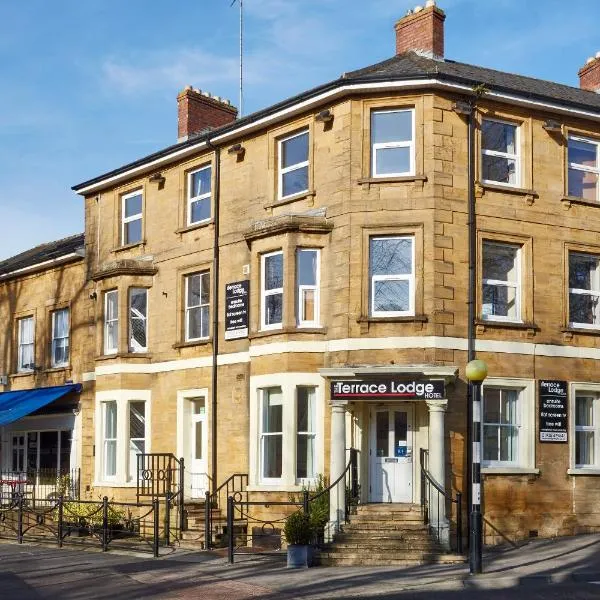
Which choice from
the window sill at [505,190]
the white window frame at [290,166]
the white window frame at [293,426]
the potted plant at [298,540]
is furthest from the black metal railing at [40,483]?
the window sill at [505,190]

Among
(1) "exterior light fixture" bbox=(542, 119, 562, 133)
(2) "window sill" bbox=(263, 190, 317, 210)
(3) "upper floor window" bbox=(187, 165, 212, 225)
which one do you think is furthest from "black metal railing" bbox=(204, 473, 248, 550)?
(1) "exterior light fixture" bbox=(542, 119, 562, 133)

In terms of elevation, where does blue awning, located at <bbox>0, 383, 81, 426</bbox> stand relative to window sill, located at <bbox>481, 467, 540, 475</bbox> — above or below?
above

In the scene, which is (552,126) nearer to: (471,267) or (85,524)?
(471,267)

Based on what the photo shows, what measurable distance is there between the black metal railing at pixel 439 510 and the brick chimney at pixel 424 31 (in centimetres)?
1007

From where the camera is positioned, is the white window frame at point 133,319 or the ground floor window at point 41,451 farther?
the ground floor window at point 41,451

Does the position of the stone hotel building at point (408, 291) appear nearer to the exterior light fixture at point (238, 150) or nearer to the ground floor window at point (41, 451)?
the exterior light fixture at point (238, 150)

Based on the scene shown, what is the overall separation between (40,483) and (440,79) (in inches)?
687

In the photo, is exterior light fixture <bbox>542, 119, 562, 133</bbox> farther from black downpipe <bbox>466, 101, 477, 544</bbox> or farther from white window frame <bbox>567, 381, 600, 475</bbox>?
white window frame <bbox>567, 381, 600, 475</bbox>

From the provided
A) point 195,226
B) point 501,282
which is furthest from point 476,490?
point 195,226

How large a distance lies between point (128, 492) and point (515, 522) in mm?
10400

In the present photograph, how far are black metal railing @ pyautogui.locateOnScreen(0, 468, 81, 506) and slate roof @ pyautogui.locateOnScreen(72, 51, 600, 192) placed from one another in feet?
29.1

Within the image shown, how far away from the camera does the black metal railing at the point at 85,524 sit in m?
23.9

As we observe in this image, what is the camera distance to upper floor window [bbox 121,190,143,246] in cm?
2977

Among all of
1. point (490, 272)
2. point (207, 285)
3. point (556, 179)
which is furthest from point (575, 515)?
point (207, 285)
